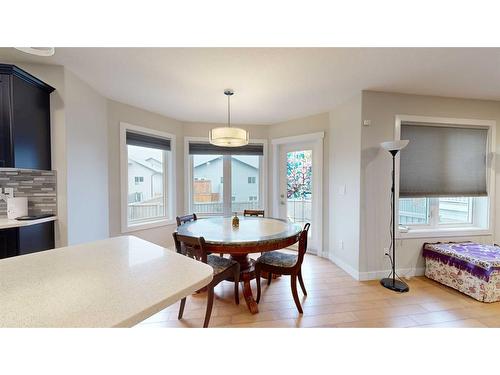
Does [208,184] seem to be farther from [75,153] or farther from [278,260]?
[278,260]

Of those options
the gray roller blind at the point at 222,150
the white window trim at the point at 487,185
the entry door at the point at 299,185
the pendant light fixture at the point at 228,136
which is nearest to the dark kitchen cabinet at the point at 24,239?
the pendant light fixture at the point at 228,136

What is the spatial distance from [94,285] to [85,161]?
7.47 feet

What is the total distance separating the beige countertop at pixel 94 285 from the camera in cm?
52

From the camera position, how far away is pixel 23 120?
186 centimetres

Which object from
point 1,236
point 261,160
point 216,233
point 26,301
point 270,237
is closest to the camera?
point 26,301

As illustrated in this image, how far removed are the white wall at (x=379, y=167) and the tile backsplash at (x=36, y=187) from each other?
3.33m

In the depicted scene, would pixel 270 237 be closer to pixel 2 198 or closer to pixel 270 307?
pixel 270 307

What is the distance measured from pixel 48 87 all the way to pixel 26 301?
2.28 meters

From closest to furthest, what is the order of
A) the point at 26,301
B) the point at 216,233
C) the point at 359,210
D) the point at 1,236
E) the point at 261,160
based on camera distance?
the point at 26,301, the point at 1,236, the point at 216,233, the point at 359,210, the point at 261,160

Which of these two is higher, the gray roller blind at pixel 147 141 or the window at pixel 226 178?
the gray roller blind at pixel 147 141

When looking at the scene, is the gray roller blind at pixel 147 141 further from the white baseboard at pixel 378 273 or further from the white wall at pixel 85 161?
the white baseboard at pixel 378 273

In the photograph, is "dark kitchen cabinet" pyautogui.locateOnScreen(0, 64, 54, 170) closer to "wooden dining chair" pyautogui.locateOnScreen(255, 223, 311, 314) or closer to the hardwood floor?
the hardwood floor
